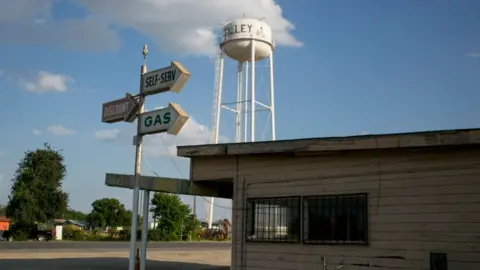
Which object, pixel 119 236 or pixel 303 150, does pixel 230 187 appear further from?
pixel 119 236

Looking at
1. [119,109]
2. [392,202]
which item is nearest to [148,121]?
[119,109]

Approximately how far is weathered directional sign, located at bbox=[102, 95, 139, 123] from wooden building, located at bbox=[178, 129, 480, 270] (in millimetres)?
2264

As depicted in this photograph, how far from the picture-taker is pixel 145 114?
13.2 m

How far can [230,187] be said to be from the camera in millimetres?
13742

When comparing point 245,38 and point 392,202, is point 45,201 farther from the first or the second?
point 392,202

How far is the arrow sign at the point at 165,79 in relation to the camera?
12.6 meters

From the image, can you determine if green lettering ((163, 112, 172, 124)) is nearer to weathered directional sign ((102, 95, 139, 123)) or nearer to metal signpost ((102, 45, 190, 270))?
metal signpost ((102, 45, 190, 270))

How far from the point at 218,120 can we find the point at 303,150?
29327mm

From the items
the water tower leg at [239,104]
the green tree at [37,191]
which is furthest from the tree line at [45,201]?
the water tower leg at [239,104]

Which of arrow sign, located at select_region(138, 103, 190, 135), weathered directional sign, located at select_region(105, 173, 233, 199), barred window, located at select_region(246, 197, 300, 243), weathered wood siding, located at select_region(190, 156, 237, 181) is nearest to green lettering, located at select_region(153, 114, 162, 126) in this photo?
arrow sign, located at select_region(138, 103, 190, 135)

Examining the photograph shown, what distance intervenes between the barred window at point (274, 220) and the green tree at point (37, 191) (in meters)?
35.7

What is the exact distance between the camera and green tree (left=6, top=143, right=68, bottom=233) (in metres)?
43.2

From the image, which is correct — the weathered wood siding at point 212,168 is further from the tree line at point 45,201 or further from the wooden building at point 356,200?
the tree line at point 45,201

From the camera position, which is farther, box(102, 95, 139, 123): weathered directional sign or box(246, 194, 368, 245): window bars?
box(102, 95, 139, 123): weathered directional sign
